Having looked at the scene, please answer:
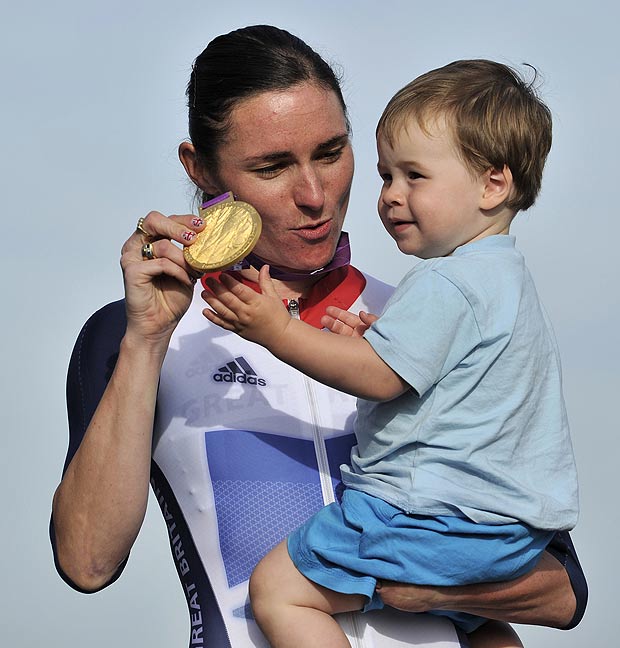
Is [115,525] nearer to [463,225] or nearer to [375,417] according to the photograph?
[375,417]

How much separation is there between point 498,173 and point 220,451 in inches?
39.0

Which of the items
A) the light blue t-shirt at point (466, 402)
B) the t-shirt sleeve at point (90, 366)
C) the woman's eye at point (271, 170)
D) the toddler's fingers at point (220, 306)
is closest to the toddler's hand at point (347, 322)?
the light blue t-shirt at point (466, 402)

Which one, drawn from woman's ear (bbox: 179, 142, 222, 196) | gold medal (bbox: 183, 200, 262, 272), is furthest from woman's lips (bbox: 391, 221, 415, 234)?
woman's ear (bbox: 179, 142, 222, 196)

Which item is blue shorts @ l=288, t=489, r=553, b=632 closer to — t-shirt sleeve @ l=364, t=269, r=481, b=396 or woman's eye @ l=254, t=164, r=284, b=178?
t-shirt sleeve @ l=364, t=269, r=481, b=396

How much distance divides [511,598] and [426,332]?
0.71 meters

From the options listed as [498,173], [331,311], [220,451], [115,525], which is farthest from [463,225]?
[115,525]

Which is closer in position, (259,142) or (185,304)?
(185,304)

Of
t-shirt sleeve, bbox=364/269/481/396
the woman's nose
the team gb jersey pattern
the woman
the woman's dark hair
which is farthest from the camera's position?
the woman's dark hair

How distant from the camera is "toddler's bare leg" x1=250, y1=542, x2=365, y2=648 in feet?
9.84

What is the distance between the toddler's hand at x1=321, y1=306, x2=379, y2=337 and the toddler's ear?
38cm

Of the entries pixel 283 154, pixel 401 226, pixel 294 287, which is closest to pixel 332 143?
pixel 283 154

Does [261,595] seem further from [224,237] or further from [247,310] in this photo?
[224,237]

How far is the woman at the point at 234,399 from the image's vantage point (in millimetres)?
3205

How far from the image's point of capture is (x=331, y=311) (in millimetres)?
3270
